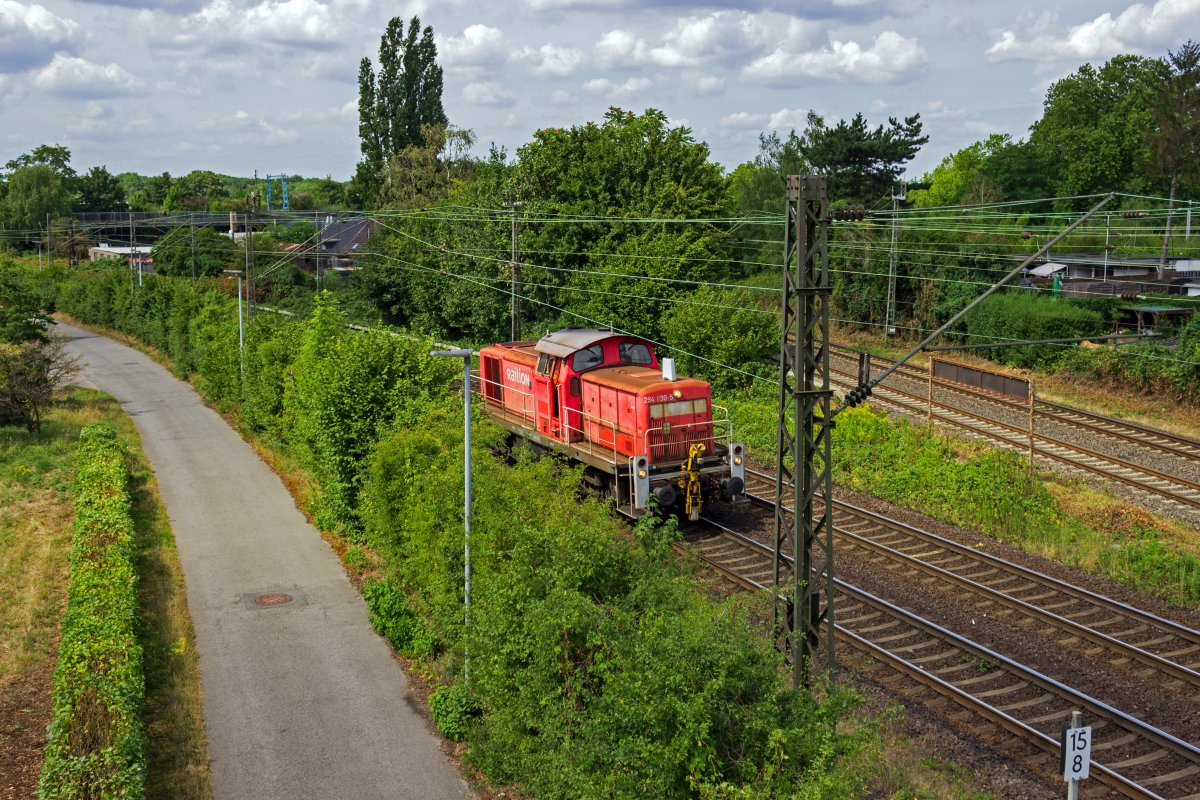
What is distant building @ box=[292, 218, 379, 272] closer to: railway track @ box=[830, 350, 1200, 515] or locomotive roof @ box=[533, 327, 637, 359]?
railway track @ box=[830, 350, 1200, 515]

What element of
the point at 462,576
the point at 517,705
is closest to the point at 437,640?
the point at 462,576

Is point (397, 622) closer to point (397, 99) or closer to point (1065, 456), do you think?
point (1065, 456)

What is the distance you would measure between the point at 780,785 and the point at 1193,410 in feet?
96.9

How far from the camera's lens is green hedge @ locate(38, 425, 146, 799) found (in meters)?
11.4

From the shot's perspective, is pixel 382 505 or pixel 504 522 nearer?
pixel 504 522

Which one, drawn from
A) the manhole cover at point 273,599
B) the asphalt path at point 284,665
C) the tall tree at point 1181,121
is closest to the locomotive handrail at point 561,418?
the asphalt path at point 284,665

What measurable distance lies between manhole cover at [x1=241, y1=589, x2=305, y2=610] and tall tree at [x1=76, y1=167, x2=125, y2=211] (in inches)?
3992

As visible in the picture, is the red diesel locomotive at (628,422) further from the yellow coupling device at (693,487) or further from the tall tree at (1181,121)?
the tall tree at (1181,121)

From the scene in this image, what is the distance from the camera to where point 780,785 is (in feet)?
27.5

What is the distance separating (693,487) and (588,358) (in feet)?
14.0

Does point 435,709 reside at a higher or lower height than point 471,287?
lower

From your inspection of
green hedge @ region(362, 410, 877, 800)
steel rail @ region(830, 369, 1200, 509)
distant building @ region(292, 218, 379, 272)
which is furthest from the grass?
distant building @ region(292, 218, 379, 272)

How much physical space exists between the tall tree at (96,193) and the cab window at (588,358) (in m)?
101

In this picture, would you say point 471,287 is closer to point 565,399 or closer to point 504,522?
point 565,399
